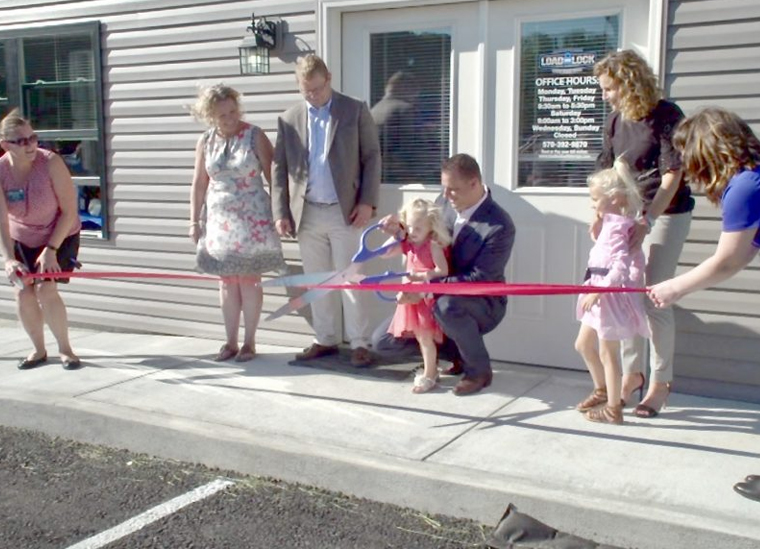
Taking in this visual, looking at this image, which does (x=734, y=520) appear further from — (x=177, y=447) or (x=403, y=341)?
(x=177, y=447)

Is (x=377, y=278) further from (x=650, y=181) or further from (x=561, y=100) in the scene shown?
(x=650, y=181)

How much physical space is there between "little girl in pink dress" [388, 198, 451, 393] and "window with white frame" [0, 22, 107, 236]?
3094 millimetres

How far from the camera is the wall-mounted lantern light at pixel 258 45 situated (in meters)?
6.31

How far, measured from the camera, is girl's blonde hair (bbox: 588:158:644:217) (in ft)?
14.8

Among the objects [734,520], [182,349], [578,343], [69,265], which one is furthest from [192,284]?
[734,520]

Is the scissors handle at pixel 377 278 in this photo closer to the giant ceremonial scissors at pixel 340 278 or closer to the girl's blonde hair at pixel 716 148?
the giant ceremonial scissors at pixel 340 278

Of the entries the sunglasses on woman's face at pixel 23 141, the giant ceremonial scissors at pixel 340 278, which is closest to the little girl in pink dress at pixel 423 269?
the giant ceremonial scissors at pixel 340 278

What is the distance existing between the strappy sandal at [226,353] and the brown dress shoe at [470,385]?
173cm

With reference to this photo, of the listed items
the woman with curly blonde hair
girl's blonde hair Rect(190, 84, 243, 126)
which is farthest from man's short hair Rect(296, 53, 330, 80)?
the woman with curly blonde hair

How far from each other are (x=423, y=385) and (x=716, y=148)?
7.82ft

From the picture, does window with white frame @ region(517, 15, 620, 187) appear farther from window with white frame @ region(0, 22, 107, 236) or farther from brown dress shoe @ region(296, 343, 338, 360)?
window with white frame @ region(0, 22, 107, 236)

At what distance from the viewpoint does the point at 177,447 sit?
489cm

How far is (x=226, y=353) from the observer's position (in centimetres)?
633

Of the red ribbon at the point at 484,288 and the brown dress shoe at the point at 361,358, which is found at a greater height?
the red ribbon at the point at 484,288
